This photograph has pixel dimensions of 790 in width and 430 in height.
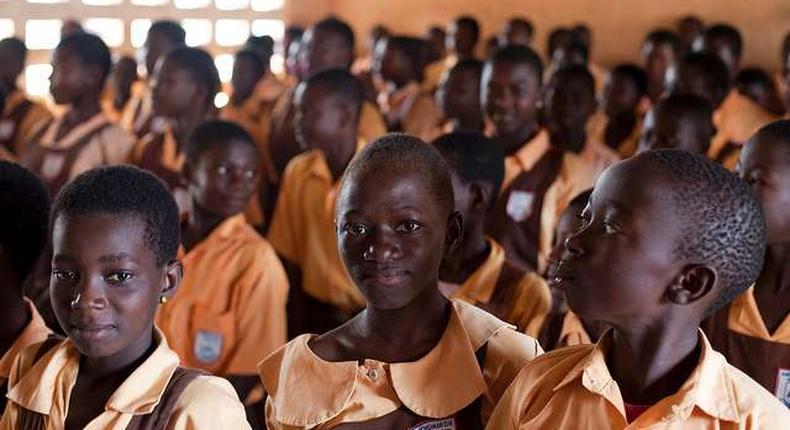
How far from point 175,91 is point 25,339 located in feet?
7.02

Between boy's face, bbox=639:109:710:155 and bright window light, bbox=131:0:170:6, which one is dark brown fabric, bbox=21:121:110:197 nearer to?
boy's face, bbox=639:109:710:155

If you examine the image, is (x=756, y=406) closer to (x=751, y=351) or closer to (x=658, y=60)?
(x=751, y=351)

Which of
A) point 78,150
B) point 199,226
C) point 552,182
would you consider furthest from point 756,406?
point 78,150

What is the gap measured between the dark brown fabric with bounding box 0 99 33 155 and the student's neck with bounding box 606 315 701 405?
365 cm

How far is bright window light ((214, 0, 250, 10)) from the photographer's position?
7.99 meters

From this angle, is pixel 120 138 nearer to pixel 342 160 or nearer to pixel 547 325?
pixel 342 160

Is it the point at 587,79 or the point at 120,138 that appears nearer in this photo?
the point at 120,138

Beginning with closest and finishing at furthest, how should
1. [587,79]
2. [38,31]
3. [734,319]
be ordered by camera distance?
[734,319] < [587,79] < [38,31]

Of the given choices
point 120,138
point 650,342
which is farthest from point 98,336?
point 120,138

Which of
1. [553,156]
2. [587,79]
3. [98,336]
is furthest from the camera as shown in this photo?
[587,79]

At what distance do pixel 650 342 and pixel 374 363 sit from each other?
44 centimetres

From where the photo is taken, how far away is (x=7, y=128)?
464 cm

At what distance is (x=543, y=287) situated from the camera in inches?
86.1

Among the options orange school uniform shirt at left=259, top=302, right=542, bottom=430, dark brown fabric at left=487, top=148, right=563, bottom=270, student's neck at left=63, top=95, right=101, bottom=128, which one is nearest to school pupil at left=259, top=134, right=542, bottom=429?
orange school uniform shirt at left=259, top=302, right=542, bottom=430
